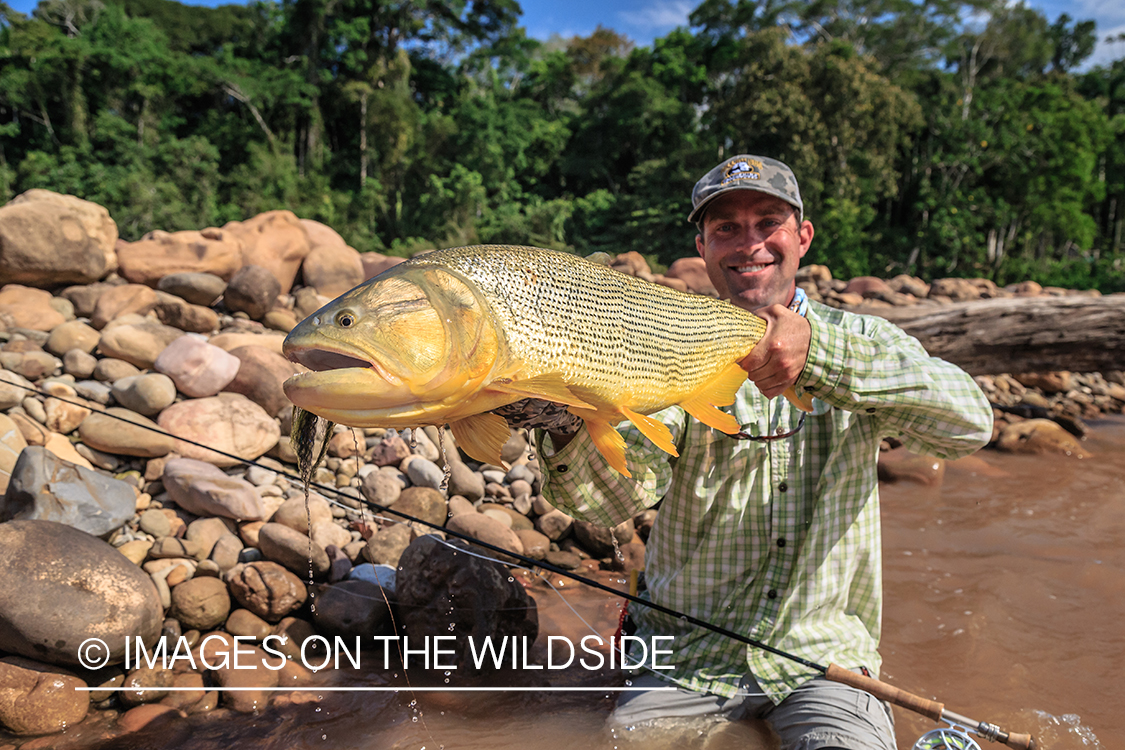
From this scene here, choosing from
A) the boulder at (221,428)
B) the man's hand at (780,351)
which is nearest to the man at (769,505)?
the man's hand at (780,351)

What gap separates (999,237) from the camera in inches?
946

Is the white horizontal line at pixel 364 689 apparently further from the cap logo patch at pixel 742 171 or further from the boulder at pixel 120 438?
the cap logo patch at pixel 742 171

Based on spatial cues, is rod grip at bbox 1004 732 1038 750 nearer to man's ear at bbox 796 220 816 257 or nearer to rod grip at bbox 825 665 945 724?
rod grip at bbox 825 665 945 724

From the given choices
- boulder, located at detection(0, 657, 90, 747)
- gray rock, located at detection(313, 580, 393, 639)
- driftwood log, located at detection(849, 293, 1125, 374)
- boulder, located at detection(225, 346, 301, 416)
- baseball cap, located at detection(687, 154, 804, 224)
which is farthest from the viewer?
driftwood log, located at detection(849, 293, 1125, 374)

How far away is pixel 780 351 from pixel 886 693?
138cm

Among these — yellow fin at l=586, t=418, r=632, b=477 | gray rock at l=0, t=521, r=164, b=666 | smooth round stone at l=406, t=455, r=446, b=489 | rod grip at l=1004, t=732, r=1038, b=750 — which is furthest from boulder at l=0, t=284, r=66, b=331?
rod grip at l=1004, t=732, r=1038, b=750

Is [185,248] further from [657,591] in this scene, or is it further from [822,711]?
[822,711]

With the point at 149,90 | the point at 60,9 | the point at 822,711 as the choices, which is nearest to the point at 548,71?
the point at 149,90

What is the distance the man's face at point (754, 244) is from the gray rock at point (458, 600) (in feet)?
6.72

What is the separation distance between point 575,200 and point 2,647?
77.2 ft

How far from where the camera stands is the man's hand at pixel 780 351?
78.7 inches

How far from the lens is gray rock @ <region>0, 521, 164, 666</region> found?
124 inches

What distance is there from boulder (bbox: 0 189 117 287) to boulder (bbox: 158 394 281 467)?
299 cm

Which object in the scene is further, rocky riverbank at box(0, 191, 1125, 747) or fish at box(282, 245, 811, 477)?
rocky riverbank at box(0, 191, 1125, 747)
